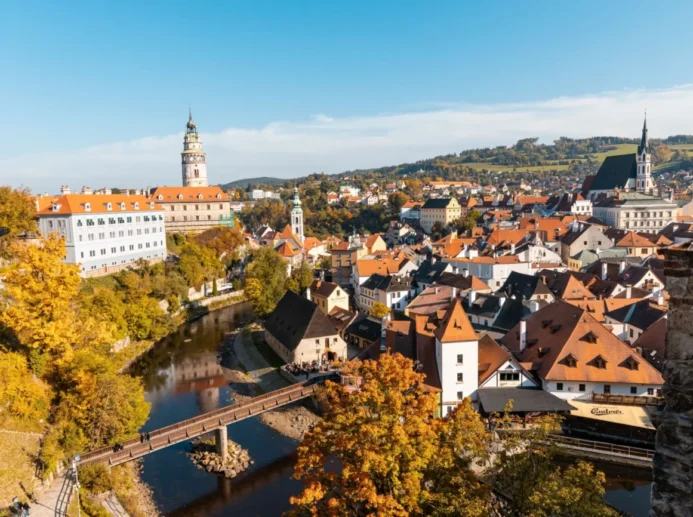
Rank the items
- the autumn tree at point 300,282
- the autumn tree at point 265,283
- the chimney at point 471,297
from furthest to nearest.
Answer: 1. the autumn tree at point 300,282
2. the autumn tree at point 265,283
3. the chimney at point 471,297

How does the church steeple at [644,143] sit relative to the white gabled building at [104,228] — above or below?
above

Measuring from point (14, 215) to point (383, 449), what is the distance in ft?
130

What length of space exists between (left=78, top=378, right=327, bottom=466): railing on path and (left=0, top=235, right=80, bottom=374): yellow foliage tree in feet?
20.0

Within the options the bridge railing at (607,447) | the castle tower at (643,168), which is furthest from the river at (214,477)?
the castle tower at (643,168)

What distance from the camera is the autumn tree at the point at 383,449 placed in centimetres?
1266

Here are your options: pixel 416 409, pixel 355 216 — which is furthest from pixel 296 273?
pixel 355 216

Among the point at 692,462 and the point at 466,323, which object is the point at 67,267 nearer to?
the point at 466,323

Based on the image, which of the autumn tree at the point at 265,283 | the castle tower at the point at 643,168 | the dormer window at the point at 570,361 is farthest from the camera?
the castle tower at the point at 643,168

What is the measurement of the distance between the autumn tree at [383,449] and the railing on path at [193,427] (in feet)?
32.3

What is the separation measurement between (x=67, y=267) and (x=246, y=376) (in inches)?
516

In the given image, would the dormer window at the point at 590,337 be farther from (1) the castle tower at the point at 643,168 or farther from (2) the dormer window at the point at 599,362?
(1) the castle tower at the point at 643,168

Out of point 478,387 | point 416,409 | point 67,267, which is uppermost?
point 67,267

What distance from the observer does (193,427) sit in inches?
880

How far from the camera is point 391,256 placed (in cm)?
5669
